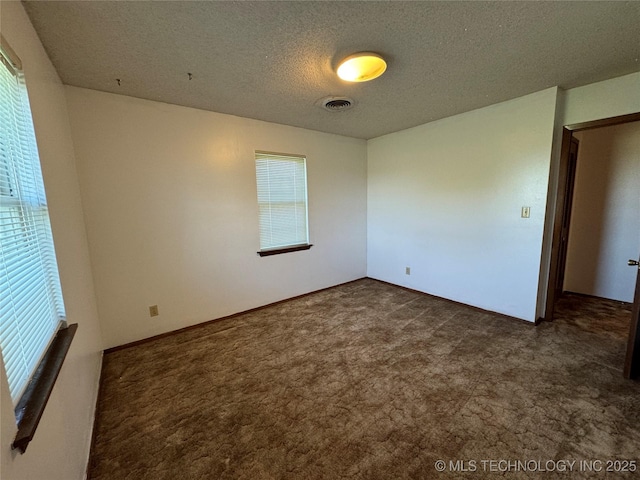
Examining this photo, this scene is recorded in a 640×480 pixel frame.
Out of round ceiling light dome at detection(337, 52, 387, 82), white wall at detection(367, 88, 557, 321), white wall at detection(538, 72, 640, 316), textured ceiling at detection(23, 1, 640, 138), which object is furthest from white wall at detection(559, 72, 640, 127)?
round ceiling light dome at detection(337, 52, 387, 82)

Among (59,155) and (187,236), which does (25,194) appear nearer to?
(59,155)

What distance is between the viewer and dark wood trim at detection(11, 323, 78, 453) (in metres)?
0.80

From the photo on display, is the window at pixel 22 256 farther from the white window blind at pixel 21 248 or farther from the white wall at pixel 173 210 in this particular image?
the white wall at pixel 173 210

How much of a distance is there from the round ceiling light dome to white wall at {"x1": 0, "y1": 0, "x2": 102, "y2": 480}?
170 cm

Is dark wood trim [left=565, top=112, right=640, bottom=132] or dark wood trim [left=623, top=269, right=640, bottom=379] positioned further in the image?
dark wood trim [left=565, top=112, right=640, bottom=132]

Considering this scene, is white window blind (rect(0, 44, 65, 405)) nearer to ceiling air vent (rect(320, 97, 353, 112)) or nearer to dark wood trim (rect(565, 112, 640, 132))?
ceiling air vent (rect(320, 97, 353, 112))

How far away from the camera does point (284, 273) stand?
358 centimetres

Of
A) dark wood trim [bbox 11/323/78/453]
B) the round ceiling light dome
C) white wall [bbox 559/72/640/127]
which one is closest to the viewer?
dark wood trim [bbox 11/323/78/453]

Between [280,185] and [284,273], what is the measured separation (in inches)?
46.2

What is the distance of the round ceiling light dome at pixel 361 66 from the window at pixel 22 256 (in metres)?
1.73

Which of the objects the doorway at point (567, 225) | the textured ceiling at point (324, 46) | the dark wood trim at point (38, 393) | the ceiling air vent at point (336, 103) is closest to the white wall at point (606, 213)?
the doorway at point (567, 225)

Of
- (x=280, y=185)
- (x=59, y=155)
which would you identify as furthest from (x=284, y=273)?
(x=59, y=155)

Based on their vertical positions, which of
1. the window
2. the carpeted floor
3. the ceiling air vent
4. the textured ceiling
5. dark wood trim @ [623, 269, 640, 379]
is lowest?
the carpeted floor

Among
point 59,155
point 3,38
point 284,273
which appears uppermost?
point 3,38
